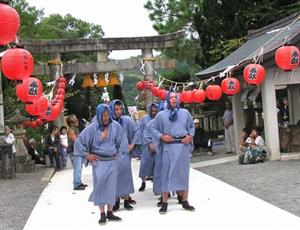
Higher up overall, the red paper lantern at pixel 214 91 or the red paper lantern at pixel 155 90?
the red paper lantern at pixel 155 90

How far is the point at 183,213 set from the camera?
24.4 feet

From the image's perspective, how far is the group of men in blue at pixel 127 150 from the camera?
7188 millimetres

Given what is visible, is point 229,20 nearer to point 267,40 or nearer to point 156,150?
point 267,40

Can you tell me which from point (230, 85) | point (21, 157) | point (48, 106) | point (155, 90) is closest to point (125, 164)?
point (230, 85)

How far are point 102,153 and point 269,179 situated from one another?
172 inches

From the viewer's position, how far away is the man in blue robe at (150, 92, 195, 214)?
7637 mm

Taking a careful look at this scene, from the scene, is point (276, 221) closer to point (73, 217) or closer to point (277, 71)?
point (73, 217)

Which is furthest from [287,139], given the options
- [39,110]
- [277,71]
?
[39,110]

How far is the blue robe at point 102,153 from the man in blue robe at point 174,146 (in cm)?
80

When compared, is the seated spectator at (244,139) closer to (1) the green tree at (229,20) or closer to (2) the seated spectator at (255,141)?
(2) the seated spectator at (255,141)

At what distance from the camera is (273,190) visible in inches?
352

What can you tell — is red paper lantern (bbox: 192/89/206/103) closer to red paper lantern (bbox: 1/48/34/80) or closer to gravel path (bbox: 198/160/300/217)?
gravel path (bbox: 198/160/300/217)

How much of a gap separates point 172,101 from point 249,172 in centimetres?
464

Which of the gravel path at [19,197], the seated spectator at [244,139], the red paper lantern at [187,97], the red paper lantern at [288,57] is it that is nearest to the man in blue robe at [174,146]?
the gravel path at [19,197]
